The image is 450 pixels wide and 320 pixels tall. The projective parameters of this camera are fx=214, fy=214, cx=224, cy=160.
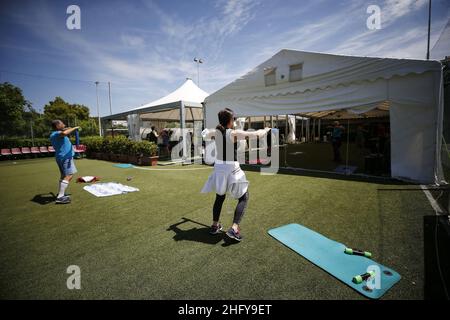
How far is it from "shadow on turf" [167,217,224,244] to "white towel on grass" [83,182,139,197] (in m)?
2.80

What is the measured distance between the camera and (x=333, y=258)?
260cm

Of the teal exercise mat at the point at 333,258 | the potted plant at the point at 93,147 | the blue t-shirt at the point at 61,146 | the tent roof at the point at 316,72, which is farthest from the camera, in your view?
the potted plant at the point at 93,147

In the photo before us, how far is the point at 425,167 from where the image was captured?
5.67m

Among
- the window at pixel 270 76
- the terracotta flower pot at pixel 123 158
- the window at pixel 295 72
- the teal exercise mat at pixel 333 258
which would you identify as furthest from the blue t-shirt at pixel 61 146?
the window at pixel 295 72

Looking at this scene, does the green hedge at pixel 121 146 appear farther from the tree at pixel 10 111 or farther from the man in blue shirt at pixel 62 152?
the tree at pixel 10 111

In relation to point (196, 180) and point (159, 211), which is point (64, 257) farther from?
point (196, 180)

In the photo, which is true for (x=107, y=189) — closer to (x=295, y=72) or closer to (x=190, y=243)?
(x=190, y=243)

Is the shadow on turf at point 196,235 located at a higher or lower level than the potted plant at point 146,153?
lower

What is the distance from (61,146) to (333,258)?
5.55m

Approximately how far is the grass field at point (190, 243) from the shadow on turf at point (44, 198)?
0.03 meters

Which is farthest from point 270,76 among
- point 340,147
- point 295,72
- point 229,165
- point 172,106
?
point 340,147

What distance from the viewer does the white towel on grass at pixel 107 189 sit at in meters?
5.54

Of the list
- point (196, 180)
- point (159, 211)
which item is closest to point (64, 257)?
point (159, 211)
